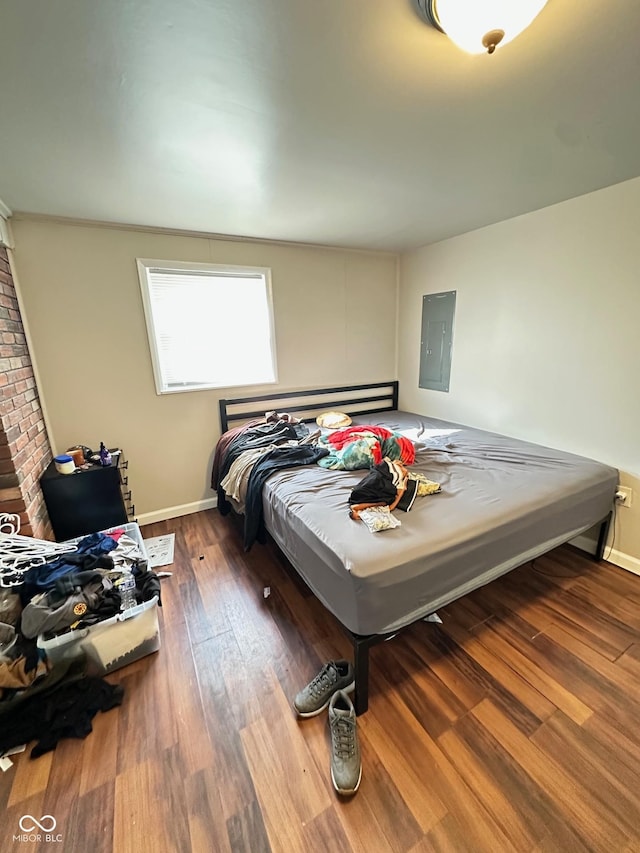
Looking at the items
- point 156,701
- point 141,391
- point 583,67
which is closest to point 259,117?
point 583,67

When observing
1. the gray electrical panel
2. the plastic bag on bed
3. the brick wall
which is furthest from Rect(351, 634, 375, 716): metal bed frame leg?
the gray electrical panel

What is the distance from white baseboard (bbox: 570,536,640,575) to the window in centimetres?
276

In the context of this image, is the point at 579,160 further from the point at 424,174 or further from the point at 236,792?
the point at 236,792

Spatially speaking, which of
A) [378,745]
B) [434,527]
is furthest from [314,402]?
[378,745]

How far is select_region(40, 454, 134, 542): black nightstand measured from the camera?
2.14 m

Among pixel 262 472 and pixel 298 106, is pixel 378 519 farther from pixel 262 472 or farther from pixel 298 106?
pixel 298 106

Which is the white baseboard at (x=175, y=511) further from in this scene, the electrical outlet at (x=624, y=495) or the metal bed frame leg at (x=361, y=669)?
the electrical outlet at (x=624, y=495)

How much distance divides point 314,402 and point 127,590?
229cm

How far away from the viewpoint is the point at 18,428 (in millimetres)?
1902

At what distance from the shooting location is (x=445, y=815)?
40.9 inches

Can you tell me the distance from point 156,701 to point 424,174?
9.37 feet

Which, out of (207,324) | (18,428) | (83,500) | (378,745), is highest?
(207,324)

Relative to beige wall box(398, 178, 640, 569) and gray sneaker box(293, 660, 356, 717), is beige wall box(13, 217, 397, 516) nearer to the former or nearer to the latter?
beige wall box(398, 178, 640, 569)

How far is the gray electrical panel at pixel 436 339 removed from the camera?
3.18 m
